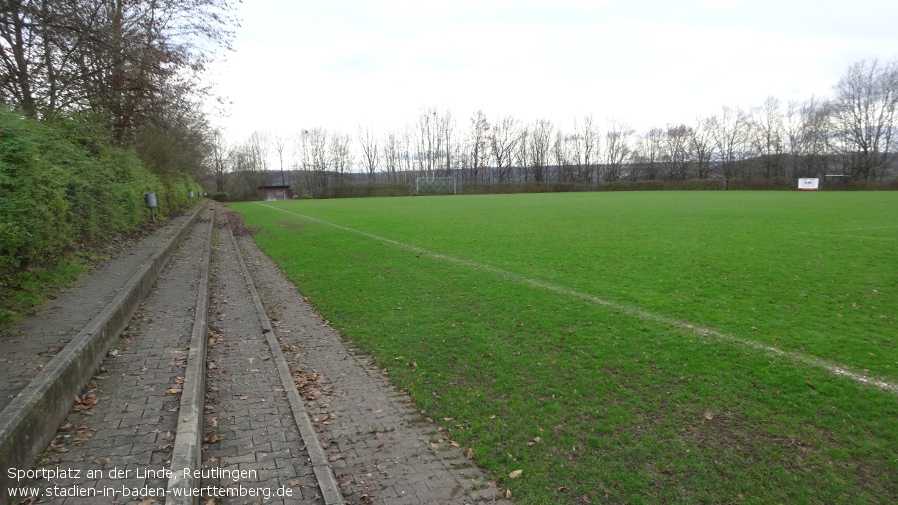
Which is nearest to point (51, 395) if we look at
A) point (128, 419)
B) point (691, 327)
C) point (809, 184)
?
point (128, 419)

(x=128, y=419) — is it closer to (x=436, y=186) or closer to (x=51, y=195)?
(x=51, y=195)

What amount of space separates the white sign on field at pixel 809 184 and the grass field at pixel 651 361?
6283 cm

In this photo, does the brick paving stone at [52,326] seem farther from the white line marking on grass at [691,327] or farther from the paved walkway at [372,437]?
the white line marking on grass at [691,327]

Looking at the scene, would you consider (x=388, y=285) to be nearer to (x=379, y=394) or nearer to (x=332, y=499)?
(x=379, y=394)

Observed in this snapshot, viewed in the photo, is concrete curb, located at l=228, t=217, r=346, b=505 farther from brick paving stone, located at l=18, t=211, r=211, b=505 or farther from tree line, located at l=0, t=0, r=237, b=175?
tree line, located at l=0, t=0, r=237, b=175

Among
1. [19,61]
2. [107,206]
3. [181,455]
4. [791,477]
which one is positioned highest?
[19,61]

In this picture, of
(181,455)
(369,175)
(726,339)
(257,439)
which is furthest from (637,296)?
(369,175)

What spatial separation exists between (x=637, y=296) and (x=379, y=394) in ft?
18.1

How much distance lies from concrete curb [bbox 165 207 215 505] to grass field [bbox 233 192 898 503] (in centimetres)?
209

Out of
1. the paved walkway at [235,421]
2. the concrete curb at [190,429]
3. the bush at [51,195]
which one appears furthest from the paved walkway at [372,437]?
the bush at [51,195]

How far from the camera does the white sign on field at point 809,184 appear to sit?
6419 centimetres

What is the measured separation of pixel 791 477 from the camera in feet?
12.1

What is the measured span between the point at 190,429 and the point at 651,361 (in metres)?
5.02

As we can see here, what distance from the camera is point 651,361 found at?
5.95 metres
